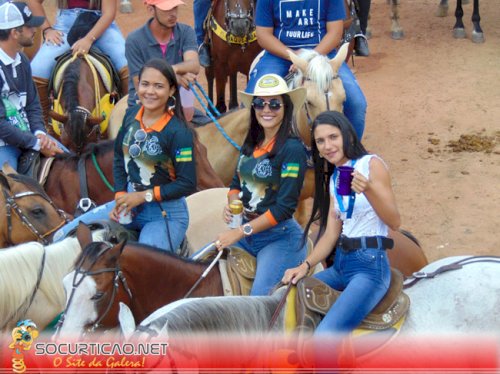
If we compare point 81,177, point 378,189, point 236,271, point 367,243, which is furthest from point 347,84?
point 378,189

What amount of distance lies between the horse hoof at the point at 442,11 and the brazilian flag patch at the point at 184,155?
11734 mm

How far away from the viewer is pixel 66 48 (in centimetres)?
883

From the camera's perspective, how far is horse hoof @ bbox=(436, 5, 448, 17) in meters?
15.8

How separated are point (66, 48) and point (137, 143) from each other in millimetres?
3896

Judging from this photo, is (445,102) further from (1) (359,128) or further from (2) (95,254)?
(2) (95,254)

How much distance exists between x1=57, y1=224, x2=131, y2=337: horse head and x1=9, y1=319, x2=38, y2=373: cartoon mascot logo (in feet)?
1.34

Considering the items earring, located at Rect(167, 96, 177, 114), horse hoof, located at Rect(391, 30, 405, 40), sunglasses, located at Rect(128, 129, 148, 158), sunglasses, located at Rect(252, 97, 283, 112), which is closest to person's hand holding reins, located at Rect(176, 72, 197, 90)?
earring, located at Rect(167, 96, 177, 114)

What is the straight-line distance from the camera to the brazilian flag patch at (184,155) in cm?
530

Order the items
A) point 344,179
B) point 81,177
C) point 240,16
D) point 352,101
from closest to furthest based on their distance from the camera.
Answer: point 344,179 → point 81,177 → point 352,101 → point 240,16

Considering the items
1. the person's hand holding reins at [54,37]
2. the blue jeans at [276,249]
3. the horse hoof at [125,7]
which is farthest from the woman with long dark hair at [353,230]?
the horse hoof at [125,7]

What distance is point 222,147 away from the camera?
26.2 ft

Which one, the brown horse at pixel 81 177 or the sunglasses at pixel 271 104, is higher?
the sunglasses at pixel 271 104

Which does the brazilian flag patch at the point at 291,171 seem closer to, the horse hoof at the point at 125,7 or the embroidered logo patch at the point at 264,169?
the embroidered logo patch at the point at 264,169

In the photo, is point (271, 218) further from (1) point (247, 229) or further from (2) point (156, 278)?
(2) point (156, 278)
